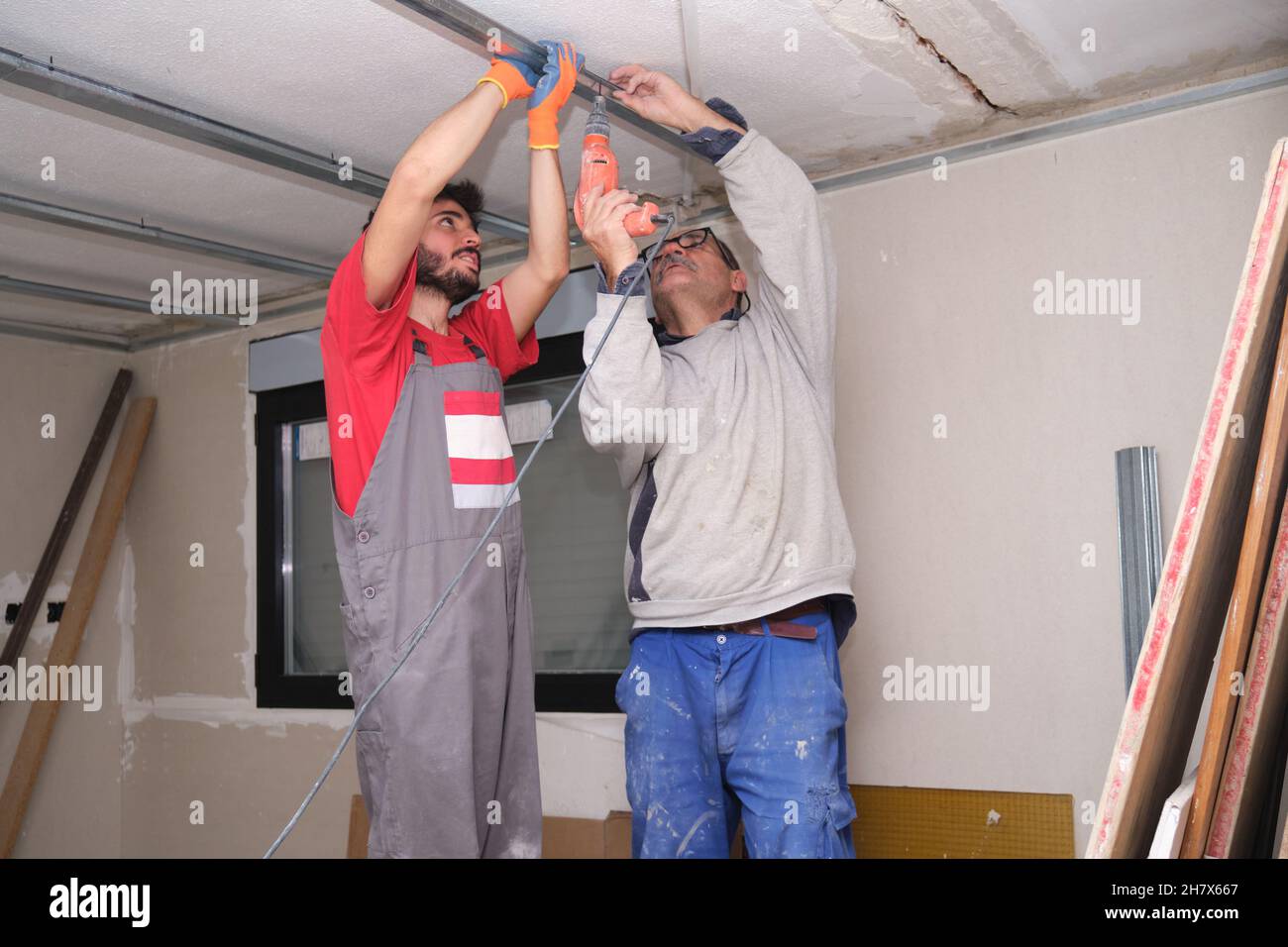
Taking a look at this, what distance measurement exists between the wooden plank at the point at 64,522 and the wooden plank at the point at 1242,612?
381cm

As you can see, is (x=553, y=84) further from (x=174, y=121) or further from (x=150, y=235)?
(x=150, y=235)

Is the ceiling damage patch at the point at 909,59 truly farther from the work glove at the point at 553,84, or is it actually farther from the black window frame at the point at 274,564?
the black window frame at the point at 274,564

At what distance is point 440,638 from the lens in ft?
7.15

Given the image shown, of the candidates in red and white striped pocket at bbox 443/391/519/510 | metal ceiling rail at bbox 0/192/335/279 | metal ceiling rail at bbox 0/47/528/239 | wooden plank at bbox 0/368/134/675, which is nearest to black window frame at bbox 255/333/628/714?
metal ceiling rail at bbox 0/192/335/279

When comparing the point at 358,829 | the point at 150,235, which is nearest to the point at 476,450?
the point at 150,235

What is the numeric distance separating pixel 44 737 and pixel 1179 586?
3.82 metres

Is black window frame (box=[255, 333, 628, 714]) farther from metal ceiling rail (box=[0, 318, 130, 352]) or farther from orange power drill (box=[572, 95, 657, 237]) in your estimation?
orange power drill (box=[572, 95, 657, 237])

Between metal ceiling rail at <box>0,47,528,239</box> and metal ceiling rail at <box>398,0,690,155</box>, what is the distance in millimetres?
636

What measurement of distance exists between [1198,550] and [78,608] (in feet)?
12.5

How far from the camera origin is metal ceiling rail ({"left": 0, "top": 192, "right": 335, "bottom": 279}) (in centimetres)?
270

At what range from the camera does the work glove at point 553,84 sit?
206 centimetres

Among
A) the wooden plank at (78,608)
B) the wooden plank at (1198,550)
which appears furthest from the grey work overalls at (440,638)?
the wooden plank at (78,608)

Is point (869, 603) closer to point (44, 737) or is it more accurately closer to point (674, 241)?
point (674, 241)

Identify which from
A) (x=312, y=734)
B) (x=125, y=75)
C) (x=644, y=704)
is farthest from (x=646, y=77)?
(x=312, y=734)
